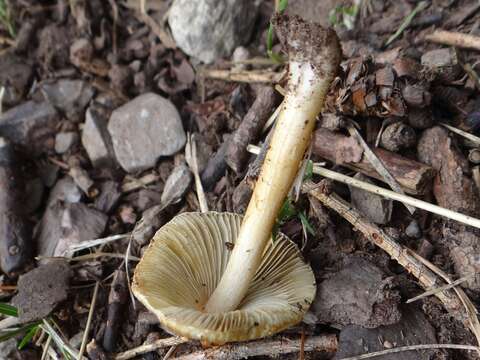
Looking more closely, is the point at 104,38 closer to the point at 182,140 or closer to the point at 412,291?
the point at 182,140

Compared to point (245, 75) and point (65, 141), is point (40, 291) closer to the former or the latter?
point (65, 141)

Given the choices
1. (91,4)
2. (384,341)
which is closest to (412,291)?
(384,341)

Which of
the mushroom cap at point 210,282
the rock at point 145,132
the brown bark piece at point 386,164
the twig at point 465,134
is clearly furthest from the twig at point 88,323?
the twig at point 465,134

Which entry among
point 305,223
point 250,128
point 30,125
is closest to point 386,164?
point 305,223

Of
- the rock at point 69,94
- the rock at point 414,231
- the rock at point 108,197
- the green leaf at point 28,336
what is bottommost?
the green leaf at point 28,336

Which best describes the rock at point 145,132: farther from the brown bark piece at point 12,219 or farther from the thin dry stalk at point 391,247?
the thin dry stalk at point 391,247

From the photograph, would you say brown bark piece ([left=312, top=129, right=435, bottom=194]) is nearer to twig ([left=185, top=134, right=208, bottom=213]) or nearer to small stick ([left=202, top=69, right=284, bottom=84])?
small stick ([left=202, top=69, right=284, bottom=84])

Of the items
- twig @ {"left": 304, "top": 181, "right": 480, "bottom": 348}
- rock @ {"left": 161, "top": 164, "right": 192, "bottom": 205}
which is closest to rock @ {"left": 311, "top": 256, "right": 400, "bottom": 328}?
twig @ {"left": 304, "top": 181, "right": 480, "bottom": 348}
